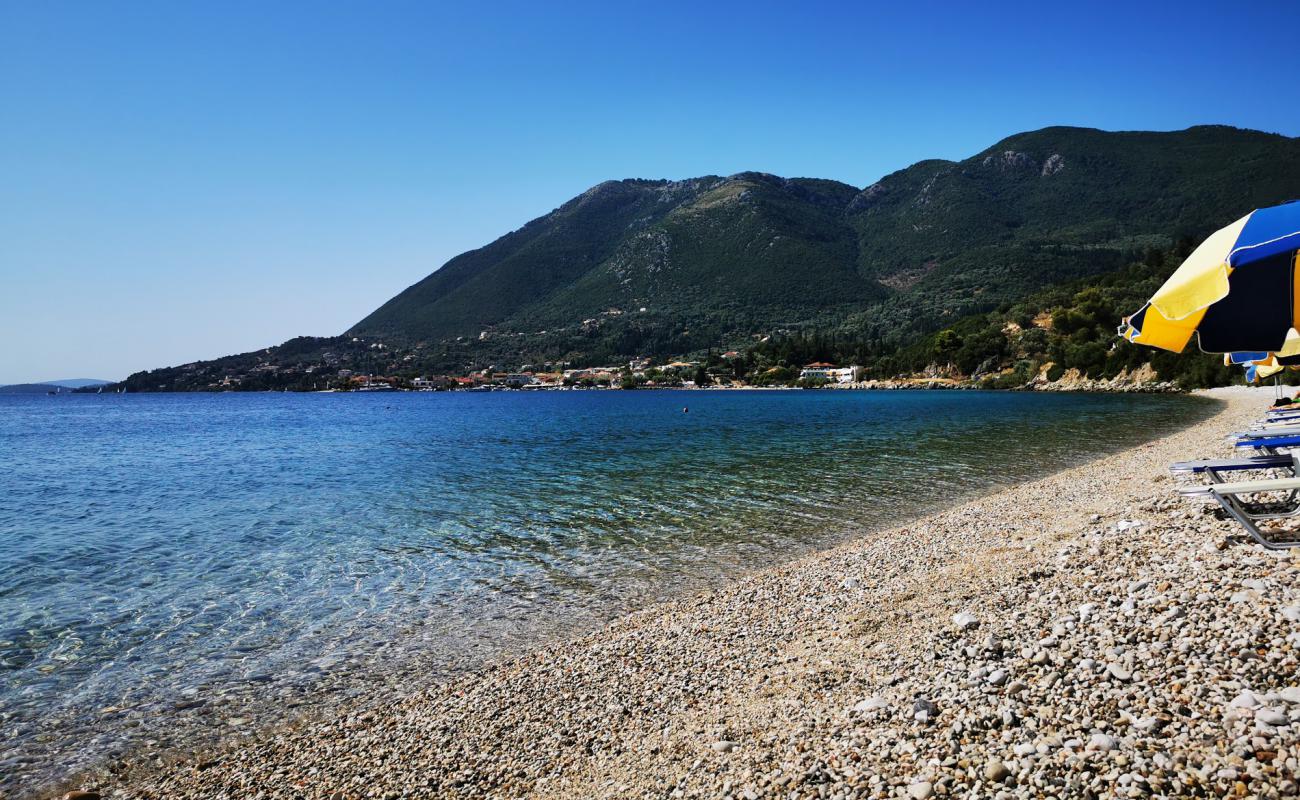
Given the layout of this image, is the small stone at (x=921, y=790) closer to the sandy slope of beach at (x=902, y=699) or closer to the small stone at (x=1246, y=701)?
the sandy slope of beach at (x=902, y=699)

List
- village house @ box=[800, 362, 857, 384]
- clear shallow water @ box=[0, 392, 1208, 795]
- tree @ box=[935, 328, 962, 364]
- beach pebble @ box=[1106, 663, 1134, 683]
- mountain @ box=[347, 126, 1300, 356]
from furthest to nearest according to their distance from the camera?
mountain @ box=[347, 126, 1300, 356] → village house @ box=[800, 362, 857, 384] → tree @ box=[935, 328, 962, 364] → clear shallow water @ box=[0, 392, 1208, 795] → beach pebble @ box=[1106, 663, 1134, 683]

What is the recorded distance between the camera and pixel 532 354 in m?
184

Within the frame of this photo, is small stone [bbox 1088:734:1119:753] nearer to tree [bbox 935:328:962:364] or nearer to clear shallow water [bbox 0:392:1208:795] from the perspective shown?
clear shallow water [bbox 0:392:1208:795]

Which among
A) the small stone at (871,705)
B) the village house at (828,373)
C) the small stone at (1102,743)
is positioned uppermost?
the small stone at (1102,743)

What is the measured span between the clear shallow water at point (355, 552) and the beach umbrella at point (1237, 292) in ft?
24.2

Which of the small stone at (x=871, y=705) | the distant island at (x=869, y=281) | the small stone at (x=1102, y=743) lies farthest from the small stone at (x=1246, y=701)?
the distant island at (x=869, y=281)

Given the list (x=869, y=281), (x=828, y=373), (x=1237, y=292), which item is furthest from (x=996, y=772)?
(x=869, y=281)

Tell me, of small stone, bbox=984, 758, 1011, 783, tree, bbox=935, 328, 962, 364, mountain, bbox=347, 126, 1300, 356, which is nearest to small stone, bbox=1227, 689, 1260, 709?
small stone, bbox=984, 758, 1011, 783

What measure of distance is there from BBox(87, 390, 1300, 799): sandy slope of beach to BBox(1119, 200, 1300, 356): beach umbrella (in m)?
2.11

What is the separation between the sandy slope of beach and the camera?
12.6 feet

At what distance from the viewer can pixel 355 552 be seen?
45.8ft

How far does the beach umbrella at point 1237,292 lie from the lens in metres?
4.91

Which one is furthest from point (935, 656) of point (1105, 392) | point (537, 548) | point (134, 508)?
point (1105, 392)

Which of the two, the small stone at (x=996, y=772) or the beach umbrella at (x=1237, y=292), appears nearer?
the small stone at (x=996, y=772)
